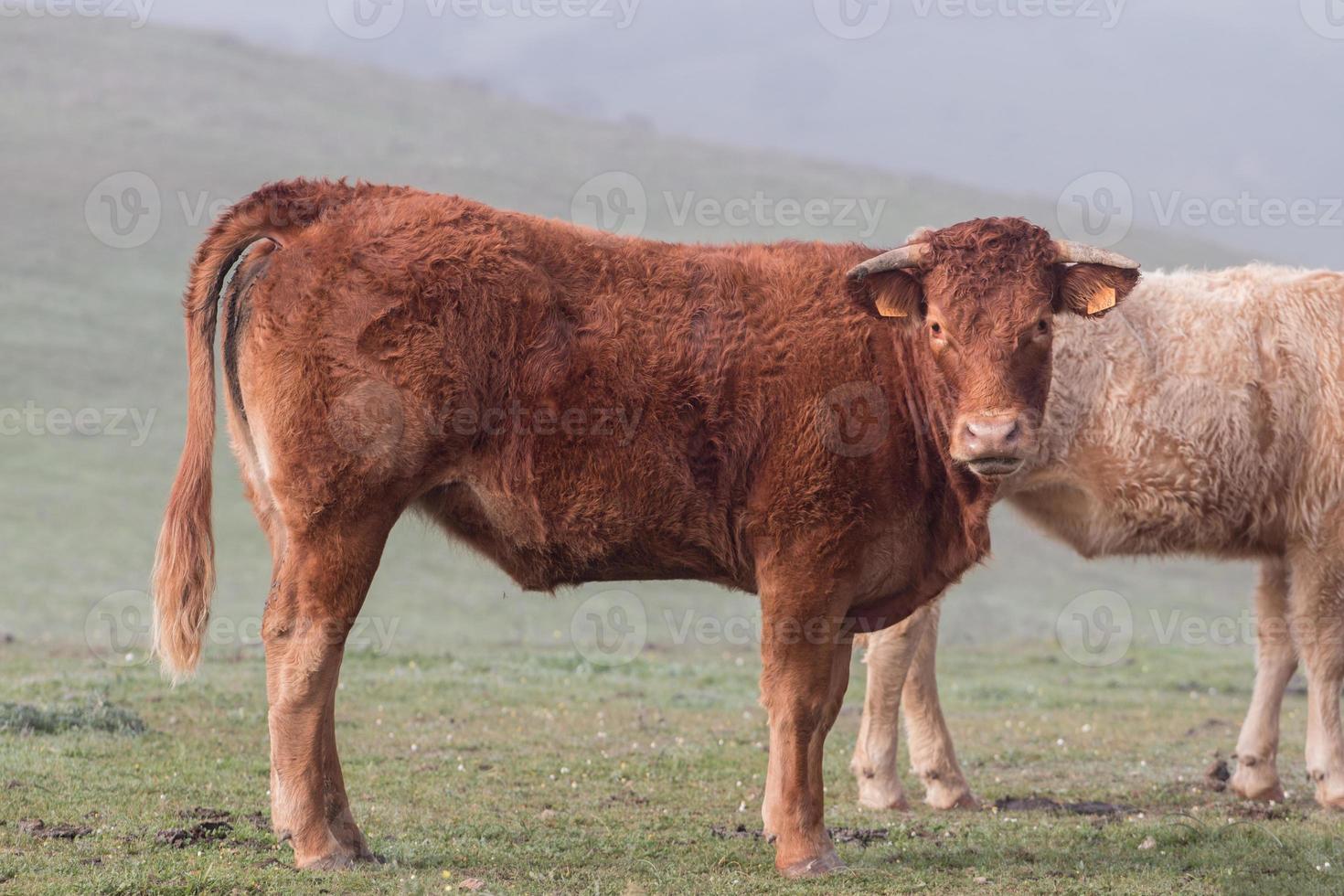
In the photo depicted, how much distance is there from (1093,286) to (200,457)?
455 cm

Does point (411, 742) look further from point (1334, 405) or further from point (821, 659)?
point (1334, 405)

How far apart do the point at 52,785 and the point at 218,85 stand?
264 feet

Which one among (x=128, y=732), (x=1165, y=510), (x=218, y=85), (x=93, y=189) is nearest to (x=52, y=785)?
(x=128, y=732)

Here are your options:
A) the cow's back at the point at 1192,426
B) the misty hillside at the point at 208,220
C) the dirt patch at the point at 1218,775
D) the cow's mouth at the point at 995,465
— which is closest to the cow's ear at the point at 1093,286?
the cow's mouth at the point at 995,465

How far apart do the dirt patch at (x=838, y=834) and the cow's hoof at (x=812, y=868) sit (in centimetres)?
75

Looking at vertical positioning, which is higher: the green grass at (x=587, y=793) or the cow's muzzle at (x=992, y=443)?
the cow's muzzle at (x=992, y=443)

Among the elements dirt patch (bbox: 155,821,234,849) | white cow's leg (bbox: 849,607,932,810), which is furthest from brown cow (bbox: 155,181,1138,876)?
white cow's leg (bbox: 849,607,932,810)

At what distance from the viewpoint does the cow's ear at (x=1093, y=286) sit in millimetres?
6914

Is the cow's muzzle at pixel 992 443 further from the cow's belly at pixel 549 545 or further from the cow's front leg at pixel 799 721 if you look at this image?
the cow's belly at pixel 549 545

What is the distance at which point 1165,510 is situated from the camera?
→ 9.47m

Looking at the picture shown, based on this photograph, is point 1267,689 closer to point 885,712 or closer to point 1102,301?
point 885,712

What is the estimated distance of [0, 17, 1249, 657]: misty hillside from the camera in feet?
93.2

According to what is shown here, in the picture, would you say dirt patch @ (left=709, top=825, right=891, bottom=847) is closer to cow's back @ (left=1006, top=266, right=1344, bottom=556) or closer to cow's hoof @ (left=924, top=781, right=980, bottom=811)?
cow's hoof @ (left=924, top=781, right=980, bottom=811)

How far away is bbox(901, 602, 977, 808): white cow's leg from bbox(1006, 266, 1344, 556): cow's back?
1266 mm
